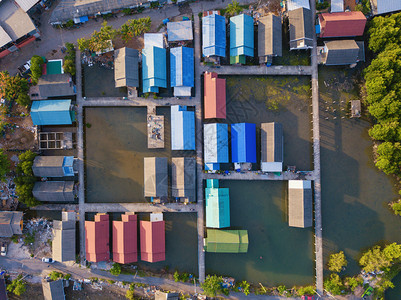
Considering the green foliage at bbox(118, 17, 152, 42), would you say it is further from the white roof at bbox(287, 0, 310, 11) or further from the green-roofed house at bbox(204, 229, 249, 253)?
the green-roofed house at bbox(204, 229, 249, 253)

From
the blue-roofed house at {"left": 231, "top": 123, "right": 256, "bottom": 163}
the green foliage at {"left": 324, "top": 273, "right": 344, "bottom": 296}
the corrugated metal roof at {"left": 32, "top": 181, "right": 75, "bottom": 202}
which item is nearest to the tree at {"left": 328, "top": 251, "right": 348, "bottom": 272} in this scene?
the green foliage at {"left": 324, "top": 273, "right": 344, "bottom": 296}

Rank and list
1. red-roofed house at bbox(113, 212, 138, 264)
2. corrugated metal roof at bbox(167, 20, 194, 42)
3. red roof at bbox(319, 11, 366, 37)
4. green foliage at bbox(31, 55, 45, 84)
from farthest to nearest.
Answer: corrugated metal roof at bbox(167, 20, 194, 42) < red-roofed house at bbox(113, 212, 138, 264) < green foliage at bbox(31, 55, 45, 84) < red roof at bbox(319, 11, 366, 37)

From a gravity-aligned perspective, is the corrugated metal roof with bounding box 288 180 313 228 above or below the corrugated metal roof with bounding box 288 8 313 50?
below

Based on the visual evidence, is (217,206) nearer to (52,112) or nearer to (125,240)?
(125,240)

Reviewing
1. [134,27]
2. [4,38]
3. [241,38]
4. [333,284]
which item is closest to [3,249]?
[4,38]

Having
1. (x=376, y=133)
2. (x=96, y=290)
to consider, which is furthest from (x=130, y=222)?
(x=376, y=133)

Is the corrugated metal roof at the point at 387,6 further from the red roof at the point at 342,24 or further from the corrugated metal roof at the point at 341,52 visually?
the corrugated metal roof at the point at 341,52

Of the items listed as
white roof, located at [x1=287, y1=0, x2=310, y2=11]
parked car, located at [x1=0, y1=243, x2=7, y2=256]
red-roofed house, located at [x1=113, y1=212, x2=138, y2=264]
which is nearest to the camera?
red-roofed house, located at [x1=113, y1=212, x2=138, y2=264]
